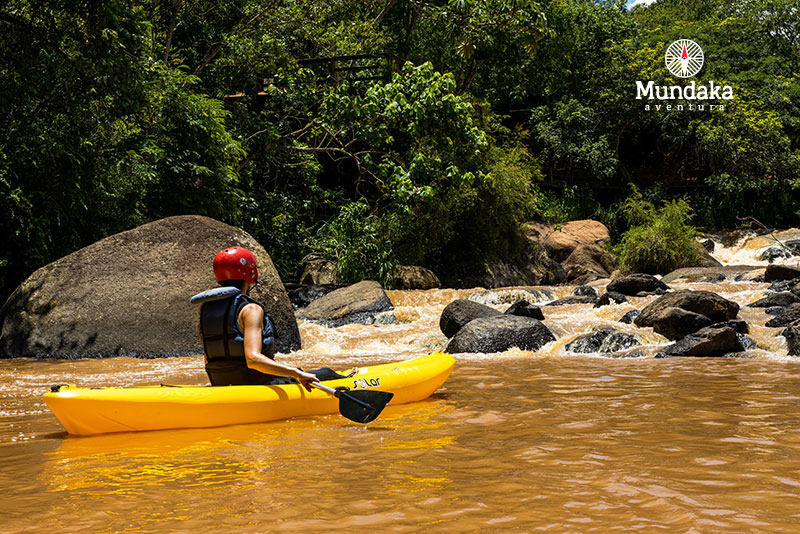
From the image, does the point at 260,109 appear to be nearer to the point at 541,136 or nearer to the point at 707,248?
the point at 541,136

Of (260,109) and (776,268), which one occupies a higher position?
(260,109)

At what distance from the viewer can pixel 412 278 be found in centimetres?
1614

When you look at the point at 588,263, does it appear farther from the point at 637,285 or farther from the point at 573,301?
the point at 573,301

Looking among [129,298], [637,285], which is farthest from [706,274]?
[129,298]

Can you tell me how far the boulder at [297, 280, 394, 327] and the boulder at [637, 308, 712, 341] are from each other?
4635mm

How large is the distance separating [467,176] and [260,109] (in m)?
6.29

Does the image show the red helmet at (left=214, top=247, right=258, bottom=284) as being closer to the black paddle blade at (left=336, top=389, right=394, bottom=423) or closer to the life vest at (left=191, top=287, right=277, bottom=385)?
the life vest at (left=191, top=287, right=277, bottom=385)

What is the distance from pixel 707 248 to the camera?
21031mm

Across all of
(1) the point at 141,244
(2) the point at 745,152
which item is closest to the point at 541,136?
(2) the point at 745,152

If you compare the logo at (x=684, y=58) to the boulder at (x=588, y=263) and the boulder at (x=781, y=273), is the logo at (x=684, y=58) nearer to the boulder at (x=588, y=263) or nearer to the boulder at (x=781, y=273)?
the boulder at (x=588, y=263)

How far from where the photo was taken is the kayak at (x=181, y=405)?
3898 mm

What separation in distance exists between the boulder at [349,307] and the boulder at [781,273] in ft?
24.5

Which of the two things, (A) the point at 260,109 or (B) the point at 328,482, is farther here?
(A) the point at 260,109

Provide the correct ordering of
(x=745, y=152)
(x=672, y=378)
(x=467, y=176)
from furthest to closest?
(x=745, y=152) < (x=467, y=176) < (x=672, y=378)
